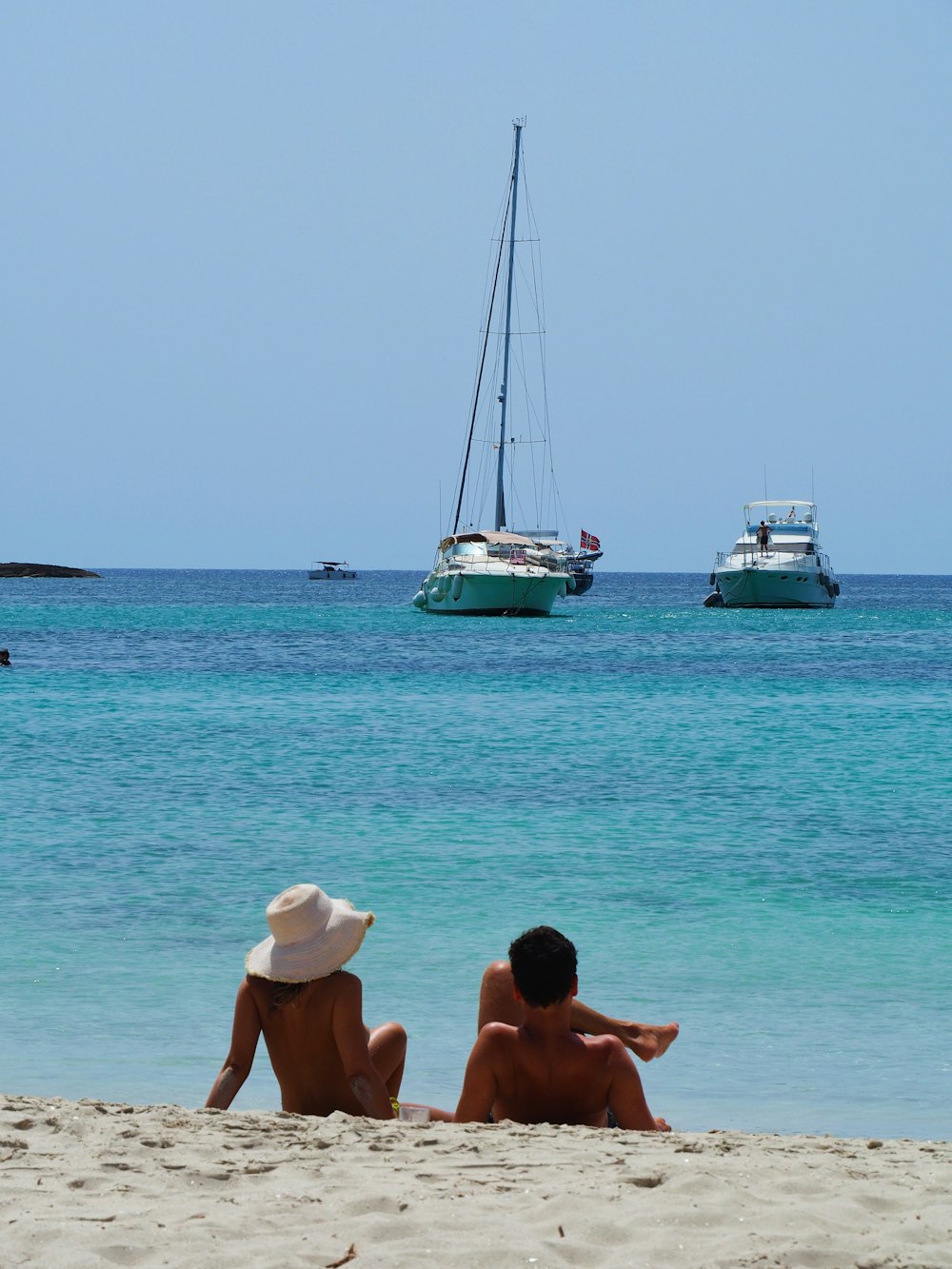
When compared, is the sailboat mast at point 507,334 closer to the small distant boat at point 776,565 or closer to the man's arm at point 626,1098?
the small distant boat at point 776,565

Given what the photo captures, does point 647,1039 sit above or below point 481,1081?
above

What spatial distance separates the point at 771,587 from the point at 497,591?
664 inches

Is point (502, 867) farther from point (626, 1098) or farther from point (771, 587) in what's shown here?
point (771, 587)

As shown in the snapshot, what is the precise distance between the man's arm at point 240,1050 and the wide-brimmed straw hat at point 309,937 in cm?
16

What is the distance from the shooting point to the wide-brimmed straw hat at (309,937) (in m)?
4.80

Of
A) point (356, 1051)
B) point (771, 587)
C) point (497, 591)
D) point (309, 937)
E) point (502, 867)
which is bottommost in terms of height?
point (502, 867)

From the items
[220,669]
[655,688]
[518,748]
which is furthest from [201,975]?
[220,669]

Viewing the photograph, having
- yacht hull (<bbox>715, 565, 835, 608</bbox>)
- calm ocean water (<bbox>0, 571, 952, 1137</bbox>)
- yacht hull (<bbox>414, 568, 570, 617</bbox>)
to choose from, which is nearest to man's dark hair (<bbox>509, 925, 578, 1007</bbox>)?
calm ocean water (<bbox>0, 571, 952, 1137</bbox>)

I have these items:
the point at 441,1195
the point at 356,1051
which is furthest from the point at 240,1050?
the point at 441,1195

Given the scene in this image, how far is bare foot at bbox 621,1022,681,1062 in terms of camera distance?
4863 millimetres

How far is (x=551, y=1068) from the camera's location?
4777 mm

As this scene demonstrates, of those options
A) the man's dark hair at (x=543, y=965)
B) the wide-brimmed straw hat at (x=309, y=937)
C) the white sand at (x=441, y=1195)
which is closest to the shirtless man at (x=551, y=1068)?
the man's dark hair at (x=543, y=965)

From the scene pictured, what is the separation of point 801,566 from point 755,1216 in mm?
60941

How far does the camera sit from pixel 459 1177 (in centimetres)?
420
